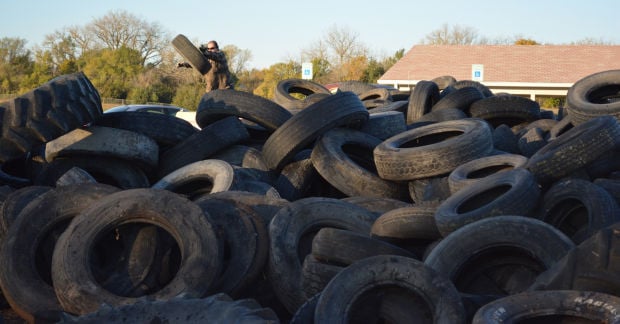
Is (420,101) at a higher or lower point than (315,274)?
higher

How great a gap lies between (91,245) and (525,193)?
3150mm

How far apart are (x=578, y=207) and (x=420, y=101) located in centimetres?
492

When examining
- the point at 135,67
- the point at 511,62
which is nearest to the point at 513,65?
the point at 511,62

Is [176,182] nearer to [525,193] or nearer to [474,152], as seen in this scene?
[474,152]

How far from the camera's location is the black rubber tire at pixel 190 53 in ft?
38.4

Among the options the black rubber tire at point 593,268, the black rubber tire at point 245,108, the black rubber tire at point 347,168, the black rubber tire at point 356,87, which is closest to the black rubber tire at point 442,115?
the black rubber tire at point 347,168

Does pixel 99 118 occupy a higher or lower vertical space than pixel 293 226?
higher

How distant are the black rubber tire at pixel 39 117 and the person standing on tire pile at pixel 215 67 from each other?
238 inches

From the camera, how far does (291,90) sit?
1304 cm

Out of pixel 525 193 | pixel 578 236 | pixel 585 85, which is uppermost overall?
pixel 585 85

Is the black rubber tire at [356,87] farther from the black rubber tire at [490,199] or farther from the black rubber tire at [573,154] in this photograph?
the black rubber tire at [490,199]

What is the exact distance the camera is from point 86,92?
24.0ft

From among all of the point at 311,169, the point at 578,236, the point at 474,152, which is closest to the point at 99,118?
the point at 311,169

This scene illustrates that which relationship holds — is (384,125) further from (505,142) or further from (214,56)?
(214,56)
